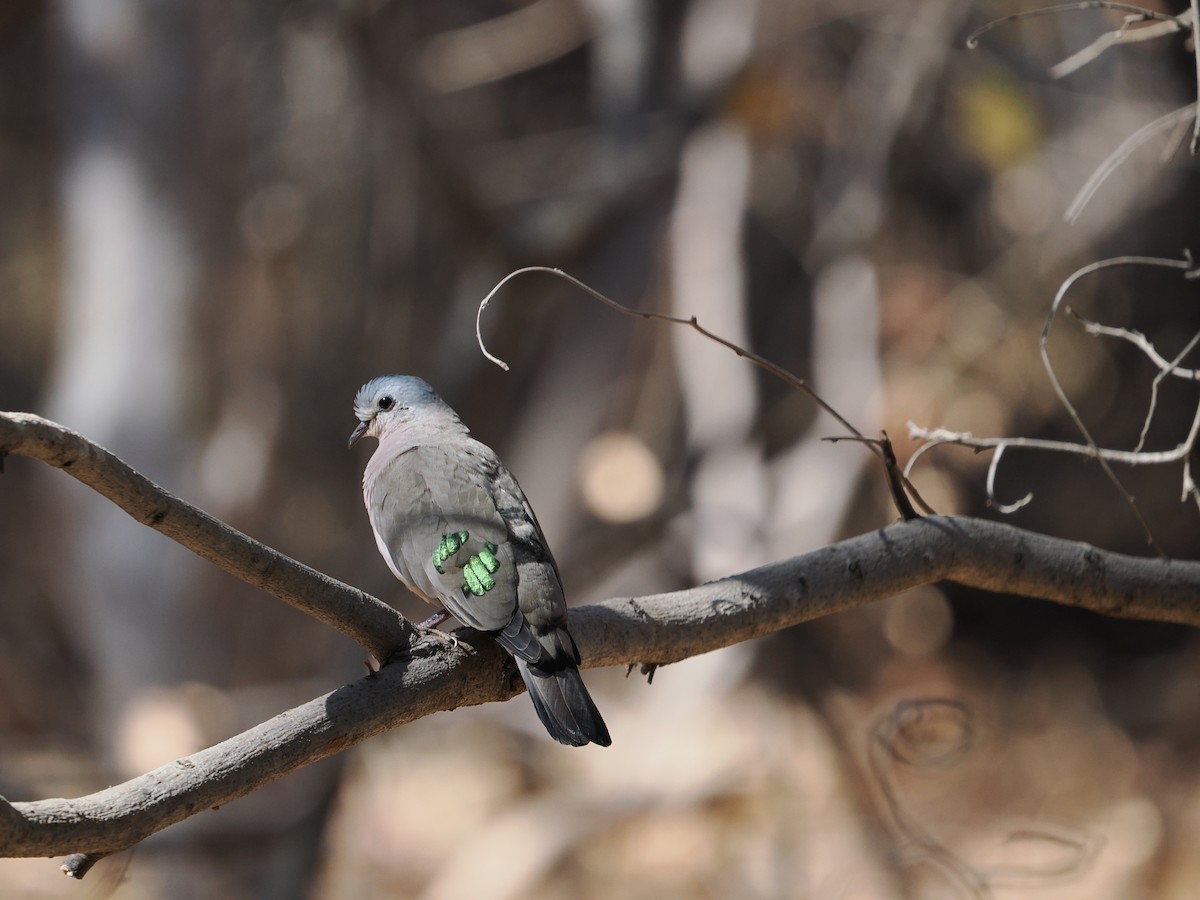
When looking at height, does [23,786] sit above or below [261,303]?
below

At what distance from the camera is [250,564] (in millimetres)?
1537

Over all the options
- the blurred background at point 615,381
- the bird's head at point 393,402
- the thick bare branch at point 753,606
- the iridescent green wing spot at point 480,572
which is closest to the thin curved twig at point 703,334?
the thick bare branch at point 753,606

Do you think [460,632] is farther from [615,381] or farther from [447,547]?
[615,381]

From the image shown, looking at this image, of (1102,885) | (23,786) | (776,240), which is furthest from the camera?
(776,240)

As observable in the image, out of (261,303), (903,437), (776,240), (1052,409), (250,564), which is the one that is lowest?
(250,564)

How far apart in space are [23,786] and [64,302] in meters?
2.41

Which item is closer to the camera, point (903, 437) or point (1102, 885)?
point (1102, 885)

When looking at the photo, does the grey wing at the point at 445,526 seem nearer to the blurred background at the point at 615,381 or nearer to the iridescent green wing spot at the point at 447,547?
the iridescent green wing spot at the point at 447,547

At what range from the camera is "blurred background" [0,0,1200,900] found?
5.12 m

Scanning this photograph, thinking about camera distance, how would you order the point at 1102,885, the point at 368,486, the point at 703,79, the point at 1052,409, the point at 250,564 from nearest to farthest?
1. the point at 250,564
2. the point at 368,486
3. the point at 1102,885
4. the point at 703,79
5. the point at 1052,409

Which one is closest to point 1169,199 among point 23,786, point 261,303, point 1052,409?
point 1052,409

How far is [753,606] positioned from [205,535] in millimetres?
982

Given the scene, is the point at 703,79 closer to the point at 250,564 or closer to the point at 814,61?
the point at 814,61

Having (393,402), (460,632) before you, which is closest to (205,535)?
(460,632)
